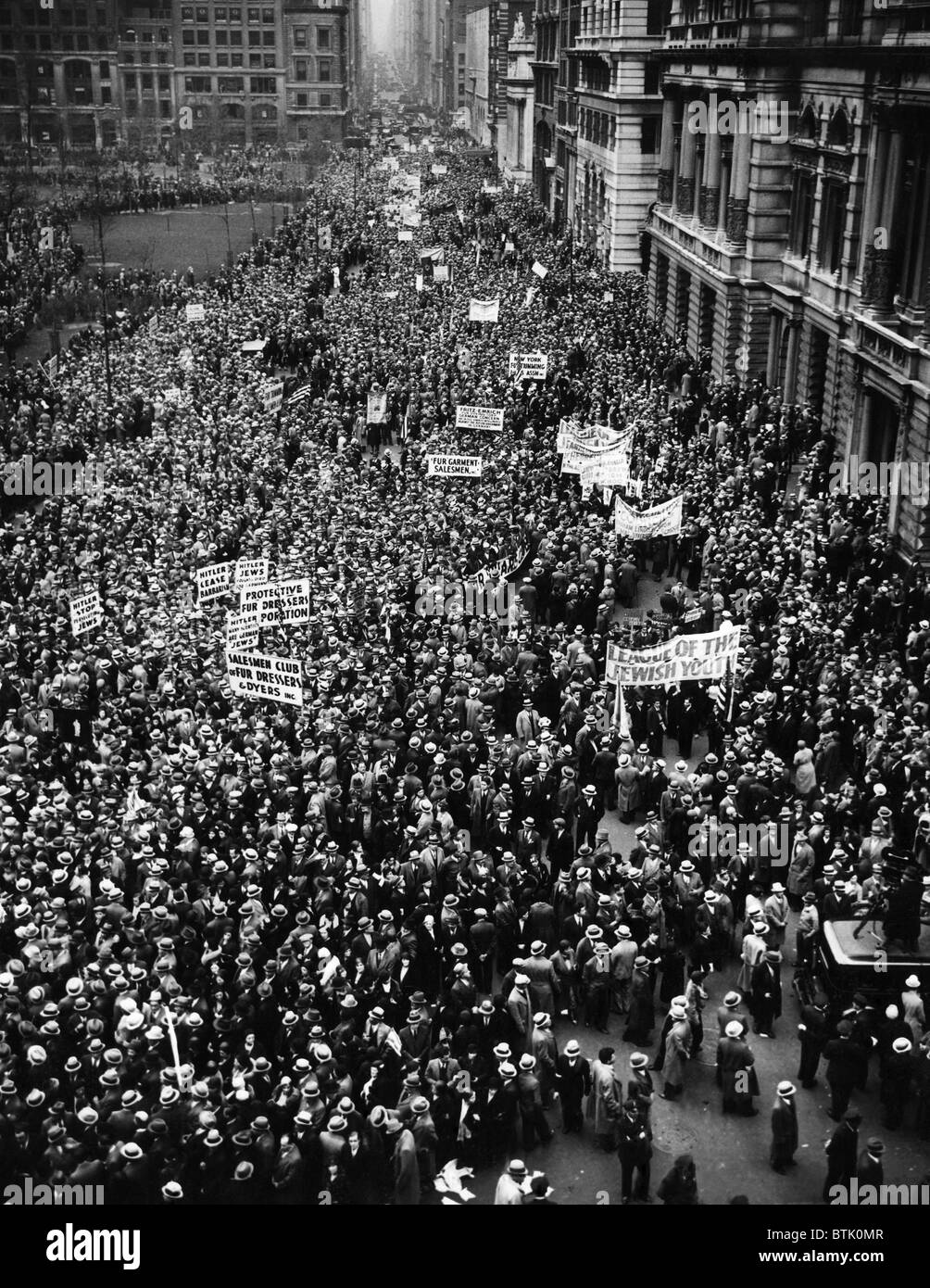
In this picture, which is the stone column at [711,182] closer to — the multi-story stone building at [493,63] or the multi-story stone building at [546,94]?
the multi-story stone building at [546,94]

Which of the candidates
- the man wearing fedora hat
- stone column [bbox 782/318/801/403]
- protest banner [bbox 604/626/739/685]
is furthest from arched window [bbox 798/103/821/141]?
the man wearing fedora hat

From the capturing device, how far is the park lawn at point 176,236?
73188 millimetres

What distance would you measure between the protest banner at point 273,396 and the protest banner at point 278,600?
14472mm

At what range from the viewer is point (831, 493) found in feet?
99.9

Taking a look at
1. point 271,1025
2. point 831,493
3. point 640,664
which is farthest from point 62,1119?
point 831,493

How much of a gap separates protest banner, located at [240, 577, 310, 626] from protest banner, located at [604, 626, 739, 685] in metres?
5.14

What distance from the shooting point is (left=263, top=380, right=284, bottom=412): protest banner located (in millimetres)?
36688

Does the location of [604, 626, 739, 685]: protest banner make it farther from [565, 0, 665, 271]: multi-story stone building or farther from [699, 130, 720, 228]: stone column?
[565, 0, 665, 271]: multi-story stone building

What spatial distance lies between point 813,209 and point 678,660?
798 inches

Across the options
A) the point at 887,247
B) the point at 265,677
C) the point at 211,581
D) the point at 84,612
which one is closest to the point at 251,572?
the point at 211,581

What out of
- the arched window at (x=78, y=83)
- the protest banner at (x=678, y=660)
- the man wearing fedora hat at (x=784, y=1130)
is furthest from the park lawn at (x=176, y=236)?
the man wearing fedora hat at (x=784, y=1130)

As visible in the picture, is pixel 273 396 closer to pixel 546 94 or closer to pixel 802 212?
pixel 802 212

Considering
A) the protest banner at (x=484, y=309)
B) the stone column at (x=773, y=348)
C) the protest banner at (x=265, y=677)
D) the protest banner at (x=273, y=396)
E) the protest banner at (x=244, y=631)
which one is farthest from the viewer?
the protest banner at (x=484, y=309)

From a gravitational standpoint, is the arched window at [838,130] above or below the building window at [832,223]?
above
